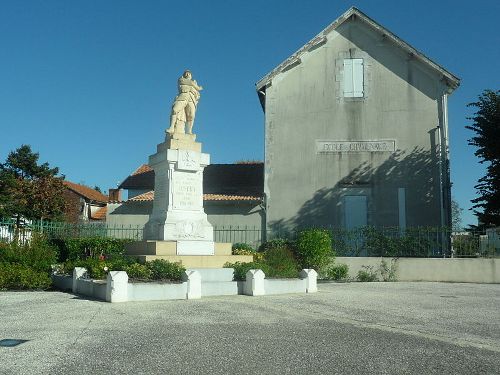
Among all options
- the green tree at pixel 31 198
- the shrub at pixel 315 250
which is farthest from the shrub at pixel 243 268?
the green tree at pixel 31 198

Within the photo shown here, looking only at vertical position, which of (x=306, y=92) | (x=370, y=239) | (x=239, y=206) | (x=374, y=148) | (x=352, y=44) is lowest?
(x=370, y=239)

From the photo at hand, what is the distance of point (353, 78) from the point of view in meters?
24.0

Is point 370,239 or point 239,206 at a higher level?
point 239,206

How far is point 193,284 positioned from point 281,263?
4.38 metres

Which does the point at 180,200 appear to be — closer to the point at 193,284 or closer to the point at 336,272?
the point at 193,284

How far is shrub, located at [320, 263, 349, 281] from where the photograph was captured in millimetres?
18188

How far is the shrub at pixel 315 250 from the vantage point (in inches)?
710

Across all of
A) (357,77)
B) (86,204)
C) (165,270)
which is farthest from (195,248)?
(86,204)

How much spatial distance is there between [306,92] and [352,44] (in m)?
3.19

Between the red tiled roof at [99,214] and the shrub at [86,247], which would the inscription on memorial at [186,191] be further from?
the red tiled roof at [99,214]

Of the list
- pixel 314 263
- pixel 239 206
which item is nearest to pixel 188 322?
pixel 314 263

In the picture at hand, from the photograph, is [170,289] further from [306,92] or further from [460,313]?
[306,92]

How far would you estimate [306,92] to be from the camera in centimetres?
2414

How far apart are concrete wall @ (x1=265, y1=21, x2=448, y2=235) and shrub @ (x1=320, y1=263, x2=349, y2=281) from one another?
4951mm
